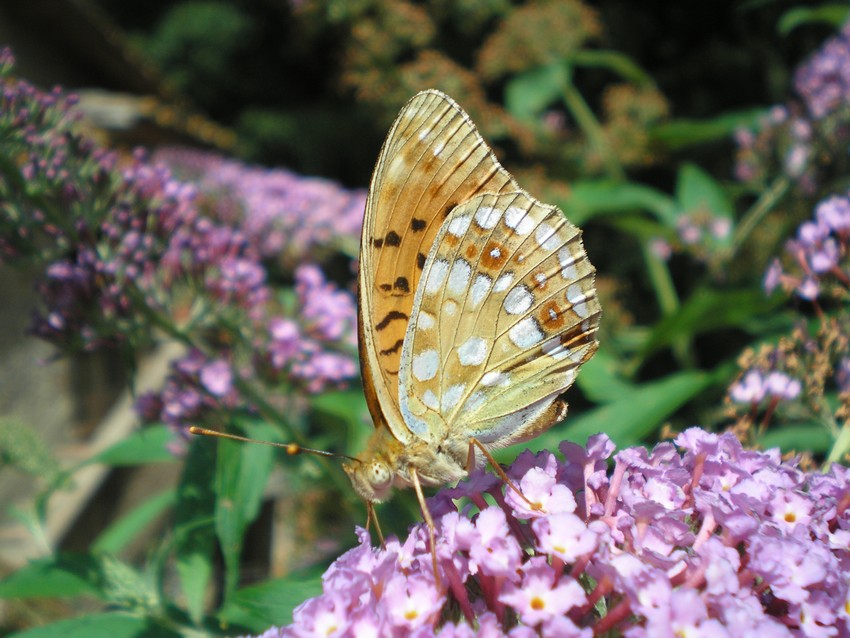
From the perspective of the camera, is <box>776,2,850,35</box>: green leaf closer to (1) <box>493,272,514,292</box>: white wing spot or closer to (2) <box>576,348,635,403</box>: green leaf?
(2) <box>576,348,635,403</box>: green leaf

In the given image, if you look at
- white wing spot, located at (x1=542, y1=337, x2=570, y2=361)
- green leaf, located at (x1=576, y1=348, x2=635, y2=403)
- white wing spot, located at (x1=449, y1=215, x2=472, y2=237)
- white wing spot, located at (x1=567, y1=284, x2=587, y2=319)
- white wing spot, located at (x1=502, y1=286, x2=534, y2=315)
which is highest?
white wing spot, located at (x1=449, y1=215, x2=472, y2=237)

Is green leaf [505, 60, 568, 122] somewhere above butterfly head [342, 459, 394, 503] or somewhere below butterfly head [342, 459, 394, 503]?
above

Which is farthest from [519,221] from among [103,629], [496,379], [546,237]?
[103,629]

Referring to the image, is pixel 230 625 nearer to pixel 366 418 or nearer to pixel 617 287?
pixel 366 418

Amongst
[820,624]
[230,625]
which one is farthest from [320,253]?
[820,624]

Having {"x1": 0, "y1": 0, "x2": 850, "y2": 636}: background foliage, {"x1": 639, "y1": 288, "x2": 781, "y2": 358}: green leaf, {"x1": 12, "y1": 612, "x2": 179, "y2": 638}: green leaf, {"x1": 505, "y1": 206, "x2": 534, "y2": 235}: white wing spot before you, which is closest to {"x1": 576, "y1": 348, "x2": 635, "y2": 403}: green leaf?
{"x1": 0, "y1": 0, "x2": 850, "y2": 636}: background foliage

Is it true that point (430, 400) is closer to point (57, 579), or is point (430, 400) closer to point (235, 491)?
point (235, 491)
